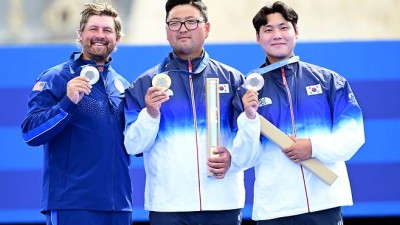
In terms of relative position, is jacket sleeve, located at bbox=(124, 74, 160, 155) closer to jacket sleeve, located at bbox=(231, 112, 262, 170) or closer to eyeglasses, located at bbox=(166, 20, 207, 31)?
eyeglasses, located at bbox=(166, 20, 207, 31)

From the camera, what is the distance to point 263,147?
15.1ft

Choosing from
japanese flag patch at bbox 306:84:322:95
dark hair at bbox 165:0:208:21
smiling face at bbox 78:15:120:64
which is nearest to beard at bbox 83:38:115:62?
smiling face at bbox 78:15:120:64

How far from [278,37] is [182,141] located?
2.44ft

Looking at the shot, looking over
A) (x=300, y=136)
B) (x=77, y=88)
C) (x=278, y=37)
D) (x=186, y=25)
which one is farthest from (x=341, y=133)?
(x=77, y=88)

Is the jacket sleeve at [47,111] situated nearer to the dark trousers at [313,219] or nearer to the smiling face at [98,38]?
the smiling face at [98,38]

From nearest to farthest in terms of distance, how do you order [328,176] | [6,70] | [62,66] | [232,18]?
[328,176] < [62,66] < [6,70] < [232,18]

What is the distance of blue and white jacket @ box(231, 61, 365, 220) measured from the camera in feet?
14.8

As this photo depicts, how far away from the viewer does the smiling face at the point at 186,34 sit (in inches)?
185

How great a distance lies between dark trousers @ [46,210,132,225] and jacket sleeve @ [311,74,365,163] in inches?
43.3

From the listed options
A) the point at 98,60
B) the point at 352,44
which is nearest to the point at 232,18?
the point at 352,44

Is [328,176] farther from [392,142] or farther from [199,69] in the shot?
[392,142]

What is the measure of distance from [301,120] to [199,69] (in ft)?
1.93

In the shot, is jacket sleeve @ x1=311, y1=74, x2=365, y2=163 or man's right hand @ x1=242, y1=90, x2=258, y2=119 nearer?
man's right hand @ x1=242, y1=90, x2=258, y2=119

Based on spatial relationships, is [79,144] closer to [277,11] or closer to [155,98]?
[155,98]
